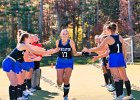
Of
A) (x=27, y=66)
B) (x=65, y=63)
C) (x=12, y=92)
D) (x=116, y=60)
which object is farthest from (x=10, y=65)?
(x=116, y=60)

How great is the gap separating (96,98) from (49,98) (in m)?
1.44

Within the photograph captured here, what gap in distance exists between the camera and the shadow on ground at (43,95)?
1199cm

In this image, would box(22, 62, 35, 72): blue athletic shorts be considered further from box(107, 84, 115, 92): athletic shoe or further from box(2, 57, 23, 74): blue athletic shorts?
box(107, 84, 115, 92): athletic shoe

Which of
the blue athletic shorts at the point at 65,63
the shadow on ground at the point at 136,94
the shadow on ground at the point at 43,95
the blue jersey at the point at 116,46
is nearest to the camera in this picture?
the blue jersey at the point at 116,46

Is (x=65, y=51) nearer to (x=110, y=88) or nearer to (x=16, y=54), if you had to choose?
(x=16, y=54)

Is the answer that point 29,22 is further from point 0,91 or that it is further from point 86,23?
point 0,91

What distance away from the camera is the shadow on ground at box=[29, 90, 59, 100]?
1199 cm

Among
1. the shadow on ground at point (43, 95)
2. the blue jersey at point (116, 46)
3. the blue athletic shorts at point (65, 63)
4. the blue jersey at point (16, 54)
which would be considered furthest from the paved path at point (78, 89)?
the blue jersey at point (16, 54)

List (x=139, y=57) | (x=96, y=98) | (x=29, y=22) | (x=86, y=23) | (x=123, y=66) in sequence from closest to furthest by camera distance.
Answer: (x=123, y=66), (x=96, y=98), (x=139, y=57), (x=29, y=22), (x=86, y=23)

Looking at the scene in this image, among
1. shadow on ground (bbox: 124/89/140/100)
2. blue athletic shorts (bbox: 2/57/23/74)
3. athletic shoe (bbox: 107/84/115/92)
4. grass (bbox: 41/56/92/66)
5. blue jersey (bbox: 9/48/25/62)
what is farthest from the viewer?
grass (bbox: 41/56/92/66)

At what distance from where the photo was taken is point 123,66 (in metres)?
10.6

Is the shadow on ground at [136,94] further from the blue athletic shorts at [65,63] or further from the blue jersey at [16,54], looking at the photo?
the blue jersey at [16,54]

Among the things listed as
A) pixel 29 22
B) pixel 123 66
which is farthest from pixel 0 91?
pixel 29 22

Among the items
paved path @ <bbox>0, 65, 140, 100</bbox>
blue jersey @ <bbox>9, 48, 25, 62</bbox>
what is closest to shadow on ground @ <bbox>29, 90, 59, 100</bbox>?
paved path @ <bbox>0, 65, 140, 100</bbox>
